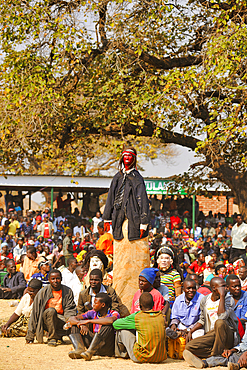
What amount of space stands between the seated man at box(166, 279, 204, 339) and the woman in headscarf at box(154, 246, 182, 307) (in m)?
0.55

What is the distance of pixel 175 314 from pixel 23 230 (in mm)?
11175

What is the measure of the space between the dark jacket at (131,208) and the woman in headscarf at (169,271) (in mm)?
467

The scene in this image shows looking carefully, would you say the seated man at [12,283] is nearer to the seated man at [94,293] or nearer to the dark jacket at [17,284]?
the dark jacket at [17,284]

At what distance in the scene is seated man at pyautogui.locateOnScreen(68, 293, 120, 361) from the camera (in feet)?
19.3

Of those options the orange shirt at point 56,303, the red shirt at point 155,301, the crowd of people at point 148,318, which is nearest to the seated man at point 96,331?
the crowd of people at point 148,318

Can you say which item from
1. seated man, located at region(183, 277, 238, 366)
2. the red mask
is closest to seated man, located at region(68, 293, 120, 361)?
seated man, located at region(183, 277, 238, 366)

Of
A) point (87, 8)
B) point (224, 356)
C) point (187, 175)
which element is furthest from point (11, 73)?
point (224, 356)

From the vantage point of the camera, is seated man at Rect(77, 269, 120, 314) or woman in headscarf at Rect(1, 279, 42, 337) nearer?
seated man at Rect(77, 269, 120, 314)

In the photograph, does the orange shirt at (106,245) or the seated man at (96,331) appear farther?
the orange shirt at (106,245)

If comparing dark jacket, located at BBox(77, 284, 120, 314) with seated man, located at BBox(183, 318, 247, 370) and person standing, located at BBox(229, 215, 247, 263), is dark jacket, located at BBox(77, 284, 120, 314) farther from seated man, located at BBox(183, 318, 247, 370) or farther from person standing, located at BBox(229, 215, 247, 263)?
person standing, located at BBox(229, 215, 247, 263)

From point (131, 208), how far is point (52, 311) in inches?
65.3

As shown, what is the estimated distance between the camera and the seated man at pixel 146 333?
564 centimetres

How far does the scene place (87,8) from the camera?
39.6 ft

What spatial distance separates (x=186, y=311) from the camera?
6.18m
